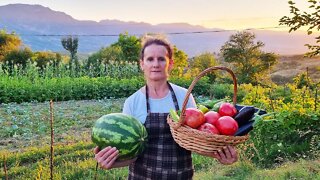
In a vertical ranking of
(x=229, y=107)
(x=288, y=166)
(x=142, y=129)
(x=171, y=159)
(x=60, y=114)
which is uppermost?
(x=229, y=107)

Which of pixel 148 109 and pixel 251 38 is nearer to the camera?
pixel 148 109

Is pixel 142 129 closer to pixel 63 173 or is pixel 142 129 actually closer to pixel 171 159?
pixel 171 159

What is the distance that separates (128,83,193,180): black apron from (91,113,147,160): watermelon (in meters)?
0.11

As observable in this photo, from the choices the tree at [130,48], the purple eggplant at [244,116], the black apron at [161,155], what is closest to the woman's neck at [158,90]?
the black apron at [161,155]

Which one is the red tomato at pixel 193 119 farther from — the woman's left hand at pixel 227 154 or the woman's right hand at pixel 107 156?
the woman's right hand at pixel 107 156

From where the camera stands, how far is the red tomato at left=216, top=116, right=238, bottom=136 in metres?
2.22

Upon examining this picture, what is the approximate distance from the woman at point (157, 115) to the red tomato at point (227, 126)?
42 centimetres

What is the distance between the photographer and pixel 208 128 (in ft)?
7.22

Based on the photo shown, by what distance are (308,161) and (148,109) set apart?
11.9ft

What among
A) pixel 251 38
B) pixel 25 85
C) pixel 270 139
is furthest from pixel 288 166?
pixel 251 38

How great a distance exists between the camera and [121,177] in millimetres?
5102

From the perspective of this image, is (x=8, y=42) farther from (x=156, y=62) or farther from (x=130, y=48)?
(x=156, y=62)

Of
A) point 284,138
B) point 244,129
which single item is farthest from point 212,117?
point 284,138

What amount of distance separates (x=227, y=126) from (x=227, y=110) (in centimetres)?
20
